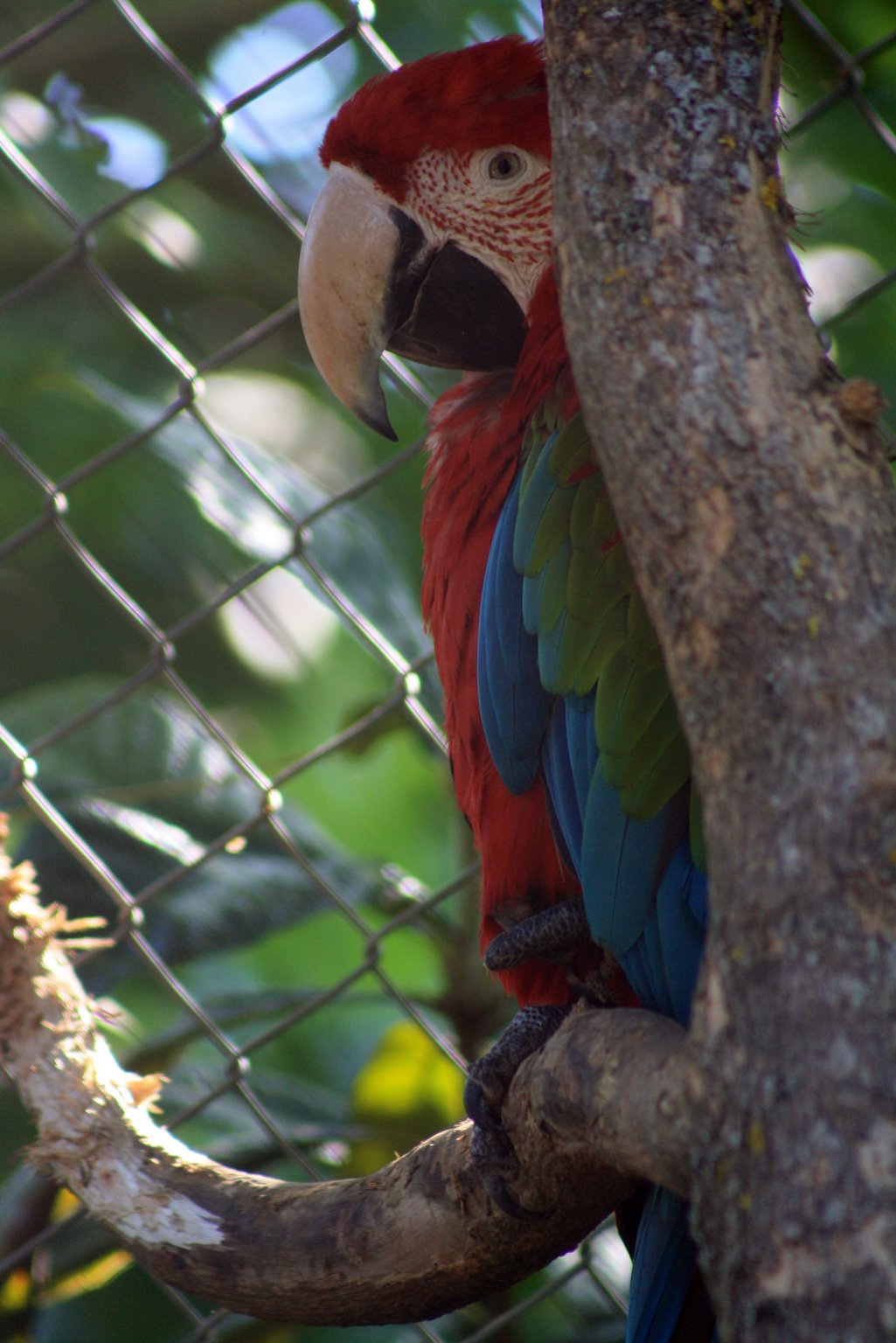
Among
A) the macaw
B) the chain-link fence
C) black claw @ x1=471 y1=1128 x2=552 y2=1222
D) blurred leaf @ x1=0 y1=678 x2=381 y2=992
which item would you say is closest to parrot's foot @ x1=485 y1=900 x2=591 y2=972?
the macaw

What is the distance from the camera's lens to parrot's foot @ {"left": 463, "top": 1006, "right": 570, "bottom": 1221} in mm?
523

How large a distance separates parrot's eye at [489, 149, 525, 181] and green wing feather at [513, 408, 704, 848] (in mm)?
213

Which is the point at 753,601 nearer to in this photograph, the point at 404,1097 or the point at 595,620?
the point at 595,620

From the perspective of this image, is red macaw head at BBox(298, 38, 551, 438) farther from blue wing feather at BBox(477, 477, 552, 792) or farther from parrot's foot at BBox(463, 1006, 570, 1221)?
parrot's foot at BBox(463, 1006, 570, 1221)

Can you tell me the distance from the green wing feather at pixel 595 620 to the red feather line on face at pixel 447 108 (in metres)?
0.22

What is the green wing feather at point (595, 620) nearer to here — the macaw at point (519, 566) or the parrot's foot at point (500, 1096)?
the macaw at point (519, 566)

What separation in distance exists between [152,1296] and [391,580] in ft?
2.01

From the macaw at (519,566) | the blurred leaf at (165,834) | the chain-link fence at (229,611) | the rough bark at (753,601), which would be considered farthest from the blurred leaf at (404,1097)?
the rough bark at (753,601)

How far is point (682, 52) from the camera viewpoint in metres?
0.38

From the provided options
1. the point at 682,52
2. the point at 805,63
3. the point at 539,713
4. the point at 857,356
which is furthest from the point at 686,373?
the point at 857,356

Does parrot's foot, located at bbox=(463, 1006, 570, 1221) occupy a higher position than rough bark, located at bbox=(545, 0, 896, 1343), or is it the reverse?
rough bark, located at bbox=(545, 0, 896, 1343)

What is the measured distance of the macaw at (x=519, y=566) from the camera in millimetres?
579

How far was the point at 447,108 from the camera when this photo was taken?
763mm

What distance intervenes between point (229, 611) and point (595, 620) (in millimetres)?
909
